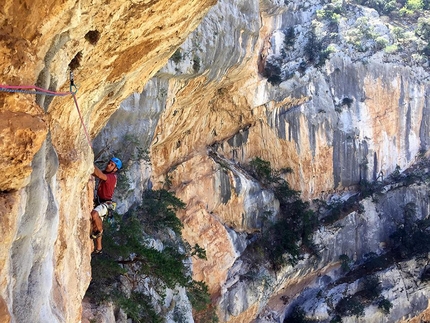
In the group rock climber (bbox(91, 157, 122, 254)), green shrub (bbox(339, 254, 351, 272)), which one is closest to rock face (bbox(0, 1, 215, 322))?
rock climber (bbox(91, 157, 122, 254))

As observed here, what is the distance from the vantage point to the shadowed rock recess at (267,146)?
511 centimetres

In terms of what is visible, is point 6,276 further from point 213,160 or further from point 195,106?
point 213,160

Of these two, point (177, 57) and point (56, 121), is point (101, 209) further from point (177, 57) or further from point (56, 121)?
point (177, 57)

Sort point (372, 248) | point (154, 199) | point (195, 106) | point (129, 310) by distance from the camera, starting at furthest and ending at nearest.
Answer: point (372, 248) → point (195, 106) → point (154, 199) → point (129, 310)

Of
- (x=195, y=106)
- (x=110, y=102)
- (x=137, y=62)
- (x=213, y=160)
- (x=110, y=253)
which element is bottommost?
(x=213, y=160)

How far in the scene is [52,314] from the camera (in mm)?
3877

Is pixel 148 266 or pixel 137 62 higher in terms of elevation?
pixel 137 62

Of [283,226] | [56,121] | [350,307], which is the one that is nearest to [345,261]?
[350,307]

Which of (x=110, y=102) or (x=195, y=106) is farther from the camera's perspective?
(x=195, y=106)

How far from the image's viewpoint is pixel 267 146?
62.9 feet

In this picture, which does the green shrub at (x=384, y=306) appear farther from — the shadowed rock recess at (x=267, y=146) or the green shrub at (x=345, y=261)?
the green shrub at (x=345, y=261)

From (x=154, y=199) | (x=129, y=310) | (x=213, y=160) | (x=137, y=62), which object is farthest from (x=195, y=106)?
(x=137, y=62)

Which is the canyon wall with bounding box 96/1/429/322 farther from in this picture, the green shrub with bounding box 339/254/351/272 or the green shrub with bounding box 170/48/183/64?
the green shrub with bounding box 170/48/183/64

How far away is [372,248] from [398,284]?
80.5 inches
